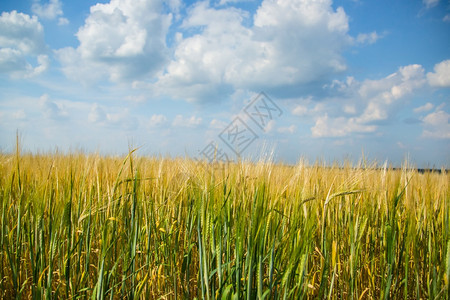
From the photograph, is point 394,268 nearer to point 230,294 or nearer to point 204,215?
point 230,294

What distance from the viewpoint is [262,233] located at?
123 cm

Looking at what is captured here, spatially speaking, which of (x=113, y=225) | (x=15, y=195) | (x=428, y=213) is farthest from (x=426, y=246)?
(x=15, y=195)

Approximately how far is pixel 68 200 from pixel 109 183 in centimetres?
41

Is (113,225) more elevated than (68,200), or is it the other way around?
(68,200)

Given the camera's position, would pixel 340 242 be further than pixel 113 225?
Yes

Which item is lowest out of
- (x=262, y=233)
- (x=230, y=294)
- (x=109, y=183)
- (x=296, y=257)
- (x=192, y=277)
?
(x=192, y=277)

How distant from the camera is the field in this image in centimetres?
132

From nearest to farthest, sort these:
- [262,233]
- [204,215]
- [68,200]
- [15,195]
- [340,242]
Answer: [262,233], [204,215], [68,200], [340,242], [15,195]

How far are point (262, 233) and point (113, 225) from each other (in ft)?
2.88

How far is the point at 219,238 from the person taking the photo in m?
1.30

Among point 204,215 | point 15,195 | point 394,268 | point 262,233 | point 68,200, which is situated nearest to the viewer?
point 262,233

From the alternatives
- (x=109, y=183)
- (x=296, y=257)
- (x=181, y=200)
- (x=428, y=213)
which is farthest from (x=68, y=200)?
(x=428, y=213)

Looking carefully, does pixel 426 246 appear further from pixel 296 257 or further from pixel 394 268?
pixel 296 257

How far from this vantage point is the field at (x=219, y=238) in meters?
1.32
